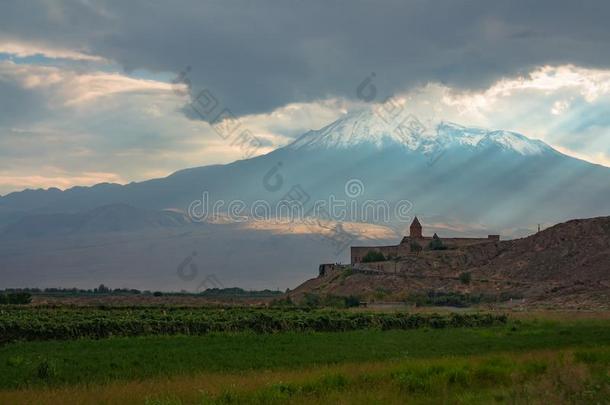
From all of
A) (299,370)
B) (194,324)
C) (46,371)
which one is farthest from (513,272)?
(46,371)

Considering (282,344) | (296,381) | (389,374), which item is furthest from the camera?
(282,344)

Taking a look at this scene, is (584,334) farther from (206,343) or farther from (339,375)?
(339,375)

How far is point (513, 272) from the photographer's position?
98.6 meters

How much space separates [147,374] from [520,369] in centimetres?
923

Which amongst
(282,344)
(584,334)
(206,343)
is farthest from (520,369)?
(584,334)

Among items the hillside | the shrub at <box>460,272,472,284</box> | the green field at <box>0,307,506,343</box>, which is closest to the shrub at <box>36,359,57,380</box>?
the green field at <box>0,307,506,343</box>

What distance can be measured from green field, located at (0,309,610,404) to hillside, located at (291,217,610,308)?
154 ft

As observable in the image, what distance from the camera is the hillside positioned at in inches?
3187

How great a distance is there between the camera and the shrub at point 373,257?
424ft

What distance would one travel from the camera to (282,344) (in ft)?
95.0

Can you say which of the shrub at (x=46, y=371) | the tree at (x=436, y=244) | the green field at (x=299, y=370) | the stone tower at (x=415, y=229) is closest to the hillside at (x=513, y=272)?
the tree at (x=436, y=244)

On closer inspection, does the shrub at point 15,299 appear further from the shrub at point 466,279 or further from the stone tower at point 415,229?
the stone tower at point 415,229

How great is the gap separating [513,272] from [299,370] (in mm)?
82529

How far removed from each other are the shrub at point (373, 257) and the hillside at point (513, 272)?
863cm
